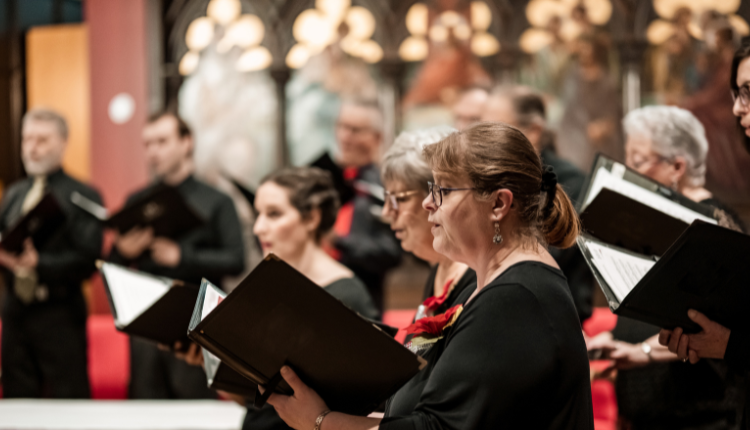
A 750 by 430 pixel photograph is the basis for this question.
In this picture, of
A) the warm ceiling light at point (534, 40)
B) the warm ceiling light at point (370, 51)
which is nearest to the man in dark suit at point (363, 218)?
the warm ceiling light at point (370, 51)

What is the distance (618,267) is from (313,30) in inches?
230

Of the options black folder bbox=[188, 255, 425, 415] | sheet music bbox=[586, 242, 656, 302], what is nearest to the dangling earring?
black folder bbox=[188, 255, 425, 415]

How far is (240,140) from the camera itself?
730 centimetres

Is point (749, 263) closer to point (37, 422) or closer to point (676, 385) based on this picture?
point (676, 385)

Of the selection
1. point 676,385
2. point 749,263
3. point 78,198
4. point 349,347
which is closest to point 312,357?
point 349,347

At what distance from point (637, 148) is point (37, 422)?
251cm

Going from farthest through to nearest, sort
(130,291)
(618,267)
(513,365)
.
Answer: (130,291) → (618,267) → (513,365)

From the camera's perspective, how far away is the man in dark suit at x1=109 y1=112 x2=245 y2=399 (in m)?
4.07

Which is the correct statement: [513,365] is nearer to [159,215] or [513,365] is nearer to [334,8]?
[159,215]

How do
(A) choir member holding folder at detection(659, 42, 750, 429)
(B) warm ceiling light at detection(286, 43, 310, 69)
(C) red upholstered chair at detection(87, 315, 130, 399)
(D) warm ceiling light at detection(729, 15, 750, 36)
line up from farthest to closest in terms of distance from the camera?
(B) warm ceiling light at detection(286, 43, 310, 69), (D) warm ceiling light at detection(729, 15, 750, 36), (C) red upholstered chair at detection(87, 315, 130, 399), (A) choir member holding folder at detection(659, 42, 750, 429)

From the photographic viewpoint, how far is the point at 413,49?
7.20m

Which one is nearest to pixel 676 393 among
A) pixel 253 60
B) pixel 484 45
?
pixel 484 45

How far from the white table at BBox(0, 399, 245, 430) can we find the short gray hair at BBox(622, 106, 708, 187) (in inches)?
73.6

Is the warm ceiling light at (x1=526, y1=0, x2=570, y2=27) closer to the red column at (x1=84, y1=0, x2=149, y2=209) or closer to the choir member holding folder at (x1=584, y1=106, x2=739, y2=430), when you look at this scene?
the red column at (x1=84, y1=0, x2=149, y2=209)
